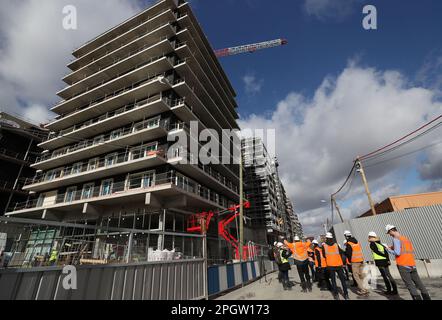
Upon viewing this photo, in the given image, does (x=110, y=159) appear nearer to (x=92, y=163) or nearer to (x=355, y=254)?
(x=92, y=163)

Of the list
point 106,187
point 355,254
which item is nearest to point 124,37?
point 106,187

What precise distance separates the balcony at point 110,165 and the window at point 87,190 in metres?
0.62

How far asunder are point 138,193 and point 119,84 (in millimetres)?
14095

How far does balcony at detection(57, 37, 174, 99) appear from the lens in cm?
2300

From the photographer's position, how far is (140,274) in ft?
16.8

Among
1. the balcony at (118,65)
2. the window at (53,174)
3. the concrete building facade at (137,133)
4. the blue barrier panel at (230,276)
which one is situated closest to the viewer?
the blue barrier panel at (230,276)

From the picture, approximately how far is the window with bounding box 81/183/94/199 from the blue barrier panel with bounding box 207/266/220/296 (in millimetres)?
17847

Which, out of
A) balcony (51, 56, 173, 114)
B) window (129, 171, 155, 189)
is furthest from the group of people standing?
balcony (51, 56, 173, 114)

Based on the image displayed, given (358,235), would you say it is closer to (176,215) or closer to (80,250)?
(176,215)

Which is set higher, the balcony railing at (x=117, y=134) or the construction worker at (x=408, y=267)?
the balcony railing at (x=117, y=134)

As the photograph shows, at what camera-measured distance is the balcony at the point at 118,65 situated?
906 inches

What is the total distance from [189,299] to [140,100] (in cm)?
2095

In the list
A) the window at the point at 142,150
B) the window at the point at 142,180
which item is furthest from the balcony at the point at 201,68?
the window at the point at 142,180

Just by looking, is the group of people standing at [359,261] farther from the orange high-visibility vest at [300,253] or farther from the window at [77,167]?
the window at [77,167]
